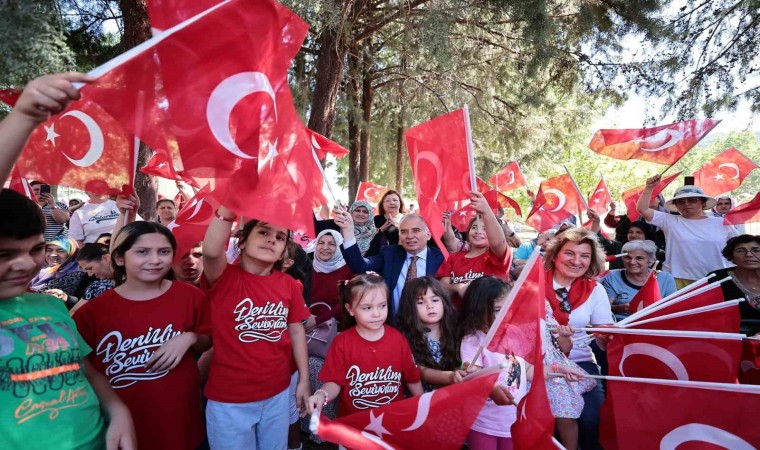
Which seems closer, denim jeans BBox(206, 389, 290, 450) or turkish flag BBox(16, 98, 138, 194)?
turkish flag BBox(16, 98, 138, 194)

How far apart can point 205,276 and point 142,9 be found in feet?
16.0

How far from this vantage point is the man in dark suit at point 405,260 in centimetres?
351

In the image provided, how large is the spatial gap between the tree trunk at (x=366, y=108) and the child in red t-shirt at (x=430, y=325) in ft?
24.9

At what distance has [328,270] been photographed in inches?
161

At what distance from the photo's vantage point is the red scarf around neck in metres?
3.06

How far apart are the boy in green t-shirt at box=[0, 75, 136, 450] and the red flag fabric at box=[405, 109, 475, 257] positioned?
231cm

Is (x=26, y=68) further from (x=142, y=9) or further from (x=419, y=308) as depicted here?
(x=419, y=308)

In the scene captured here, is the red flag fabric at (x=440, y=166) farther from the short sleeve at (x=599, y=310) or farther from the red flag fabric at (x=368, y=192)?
the red flag fabric at (x=368, y=192)

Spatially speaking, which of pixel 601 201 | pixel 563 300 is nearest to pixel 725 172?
pixel 601 201

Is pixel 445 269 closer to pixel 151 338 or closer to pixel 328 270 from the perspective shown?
pixel 328 270

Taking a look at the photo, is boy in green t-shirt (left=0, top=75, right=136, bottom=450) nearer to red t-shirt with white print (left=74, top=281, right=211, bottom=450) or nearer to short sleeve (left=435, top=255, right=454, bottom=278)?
red t-shirt with white print (left=74, top=281, right=211, bottom=450)

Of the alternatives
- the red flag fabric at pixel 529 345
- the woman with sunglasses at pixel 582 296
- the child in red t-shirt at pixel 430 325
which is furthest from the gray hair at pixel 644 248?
the red flag fabric at pixel 529 345

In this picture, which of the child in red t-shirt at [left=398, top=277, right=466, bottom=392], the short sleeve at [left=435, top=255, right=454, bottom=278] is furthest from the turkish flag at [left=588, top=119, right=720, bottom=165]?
the child in red t-shirt at [left=398, top=277, right=466, bottom=392]

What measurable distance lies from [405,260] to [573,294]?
4.17 feet
